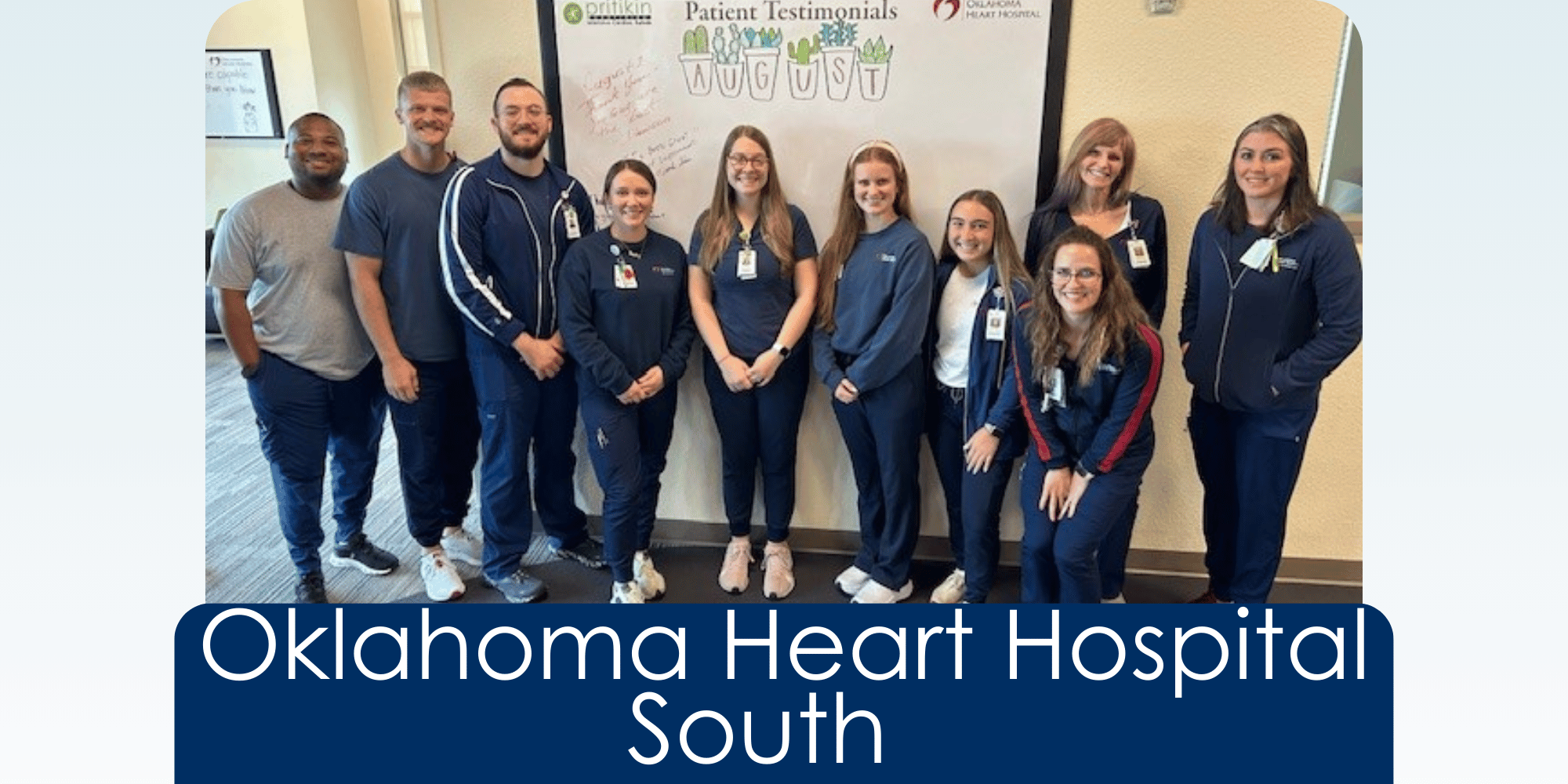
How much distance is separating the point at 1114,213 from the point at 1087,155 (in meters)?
0.17

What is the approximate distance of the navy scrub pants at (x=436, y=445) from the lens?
2.46 meters

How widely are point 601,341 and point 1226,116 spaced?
5.79 feet

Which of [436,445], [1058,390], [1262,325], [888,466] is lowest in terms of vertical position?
[888,466]

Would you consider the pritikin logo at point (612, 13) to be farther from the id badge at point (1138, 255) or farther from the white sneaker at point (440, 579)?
the white sneaker at point (440, 579)

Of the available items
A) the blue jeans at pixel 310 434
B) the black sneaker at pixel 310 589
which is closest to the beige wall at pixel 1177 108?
the blue jeans at pixel 310 434

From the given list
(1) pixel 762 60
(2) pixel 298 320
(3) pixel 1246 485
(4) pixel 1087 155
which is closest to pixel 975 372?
(4) pixel 1087 155

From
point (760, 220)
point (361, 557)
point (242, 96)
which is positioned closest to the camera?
point (760, 220)

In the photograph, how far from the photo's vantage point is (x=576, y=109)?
258cm

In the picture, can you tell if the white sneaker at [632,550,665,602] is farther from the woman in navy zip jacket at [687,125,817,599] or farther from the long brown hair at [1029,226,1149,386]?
the long brown hair at [1029,226,1149,386]

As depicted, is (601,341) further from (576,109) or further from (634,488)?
(576,109)

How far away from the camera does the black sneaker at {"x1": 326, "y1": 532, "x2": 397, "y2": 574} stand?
2.81 m

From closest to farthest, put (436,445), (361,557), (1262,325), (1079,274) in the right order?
(1079,274)
(1262,325)
(436,445)
(361,557)

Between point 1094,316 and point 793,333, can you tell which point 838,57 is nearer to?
point 793,333

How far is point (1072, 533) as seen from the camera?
212 cm
